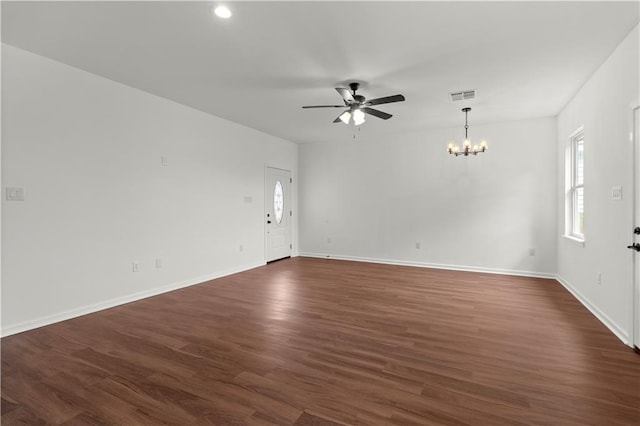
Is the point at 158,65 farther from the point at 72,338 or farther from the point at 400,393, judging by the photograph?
the point at 400,393

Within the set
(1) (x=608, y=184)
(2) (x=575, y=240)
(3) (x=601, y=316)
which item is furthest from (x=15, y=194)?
(2) (x=575, y=240)

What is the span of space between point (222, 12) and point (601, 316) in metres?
4.85

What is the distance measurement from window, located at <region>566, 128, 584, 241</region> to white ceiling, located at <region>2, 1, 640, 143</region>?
2.58 feet

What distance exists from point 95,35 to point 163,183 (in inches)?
83.2

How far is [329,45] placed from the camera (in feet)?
9.84

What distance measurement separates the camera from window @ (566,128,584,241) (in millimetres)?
4508

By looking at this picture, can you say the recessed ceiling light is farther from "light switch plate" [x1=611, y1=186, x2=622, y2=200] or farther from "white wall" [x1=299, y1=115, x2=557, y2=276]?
"white wall" [x1=299, y1=115, x2=557, y2=276]

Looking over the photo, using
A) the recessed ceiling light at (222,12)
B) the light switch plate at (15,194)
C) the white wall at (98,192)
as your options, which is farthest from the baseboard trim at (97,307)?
the recessed ceiling light at (222,12)

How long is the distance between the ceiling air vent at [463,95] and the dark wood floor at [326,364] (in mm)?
2836

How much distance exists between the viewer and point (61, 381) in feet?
7.38

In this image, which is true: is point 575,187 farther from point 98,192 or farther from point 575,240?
point 98,192

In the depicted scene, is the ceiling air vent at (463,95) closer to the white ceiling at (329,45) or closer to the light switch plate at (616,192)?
the white ceiling at (329,45)

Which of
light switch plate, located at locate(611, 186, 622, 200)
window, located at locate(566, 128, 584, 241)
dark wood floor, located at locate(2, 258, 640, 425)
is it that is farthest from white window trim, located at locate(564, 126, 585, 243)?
light switch plate, located at locate(611, 186, 622, 200)

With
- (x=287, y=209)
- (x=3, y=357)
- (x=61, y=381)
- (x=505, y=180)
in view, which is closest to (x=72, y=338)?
(x=3, y=357)
